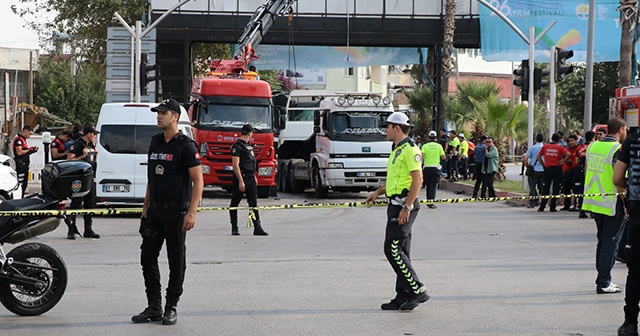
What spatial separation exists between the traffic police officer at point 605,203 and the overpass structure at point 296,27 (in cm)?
2626

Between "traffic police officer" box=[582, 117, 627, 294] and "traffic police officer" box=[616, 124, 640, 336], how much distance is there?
1.33 metres

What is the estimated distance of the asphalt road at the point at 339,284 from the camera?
8203 millimetres

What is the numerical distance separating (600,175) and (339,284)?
297 cm

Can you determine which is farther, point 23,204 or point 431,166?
point 431,166

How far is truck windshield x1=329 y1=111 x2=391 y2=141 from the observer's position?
88.0 feet

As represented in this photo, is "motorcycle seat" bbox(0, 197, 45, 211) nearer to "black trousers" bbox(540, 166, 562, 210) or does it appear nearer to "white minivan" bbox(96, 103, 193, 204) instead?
"white minivan" bbox(96, 103, 193, 204)

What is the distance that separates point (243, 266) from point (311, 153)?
16927mm

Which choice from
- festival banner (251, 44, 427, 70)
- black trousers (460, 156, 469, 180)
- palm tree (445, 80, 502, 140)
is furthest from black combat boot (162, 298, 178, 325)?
→ festival banner (251, 44, 427, 70)

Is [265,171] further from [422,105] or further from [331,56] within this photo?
[422,105]

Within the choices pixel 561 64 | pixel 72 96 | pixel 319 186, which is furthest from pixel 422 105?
pixel 72 96

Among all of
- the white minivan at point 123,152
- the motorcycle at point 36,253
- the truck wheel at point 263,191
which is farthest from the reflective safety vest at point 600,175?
the truck wheel at point 263,191

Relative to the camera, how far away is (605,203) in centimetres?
997

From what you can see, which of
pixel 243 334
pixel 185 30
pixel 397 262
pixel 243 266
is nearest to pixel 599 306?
pixel 397 262

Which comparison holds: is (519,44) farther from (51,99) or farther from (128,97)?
A: (51,99)
